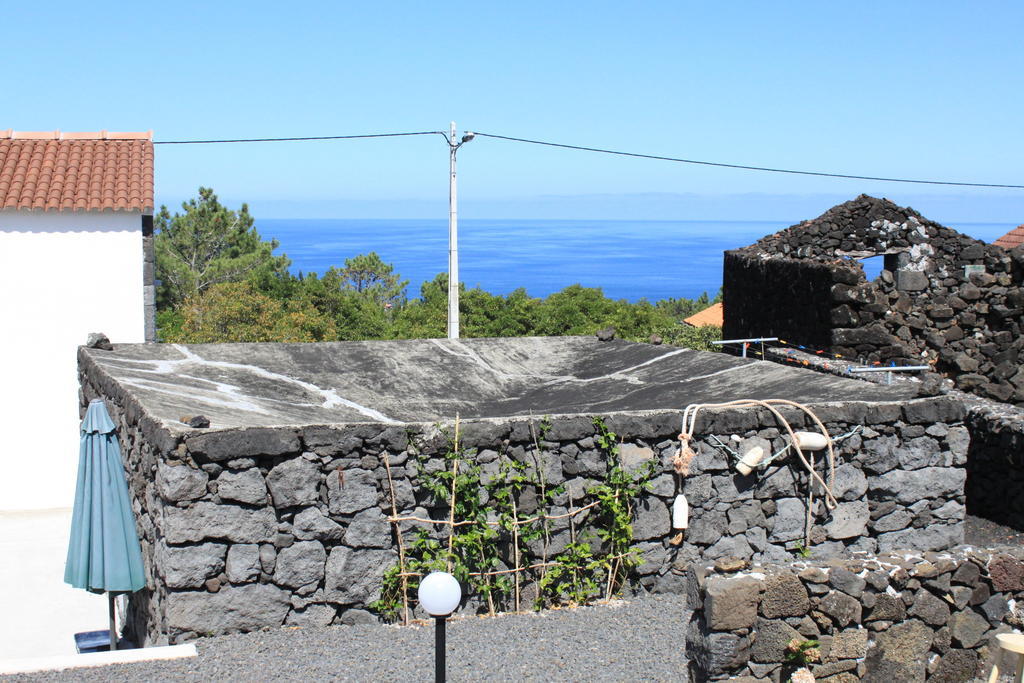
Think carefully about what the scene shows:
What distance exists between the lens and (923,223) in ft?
A: 52.6

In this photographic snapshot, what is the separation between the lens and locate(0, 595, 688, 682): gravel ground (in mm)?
6133

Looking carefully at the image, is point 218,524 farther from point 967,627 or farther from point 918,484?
point 918,484

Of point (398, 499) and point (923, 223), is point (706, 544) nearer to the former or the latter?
point (398, 499)

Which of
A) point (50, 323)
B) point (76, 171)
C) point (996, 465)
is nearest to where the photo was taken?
point (996, 465)

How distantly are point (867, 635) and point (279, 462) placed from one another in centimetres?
369

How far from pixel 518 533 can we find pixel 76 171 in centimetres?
1280

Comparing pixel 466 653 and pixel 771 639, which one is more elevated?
pixel 771 639

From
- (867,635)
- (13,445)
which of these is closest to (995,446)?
(867,635)

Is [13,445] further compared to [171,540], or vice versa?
[13,445]

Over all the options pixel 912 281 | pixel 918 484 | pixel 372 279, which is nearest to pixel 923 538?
pixel 918 484

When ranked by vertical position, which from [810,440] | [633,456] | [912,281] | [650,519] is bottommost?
[650,519]

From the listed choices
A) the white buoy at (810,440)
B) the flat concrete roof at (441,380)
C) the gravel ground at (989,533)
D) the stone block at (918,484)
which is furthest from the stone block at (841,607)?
the gravel ground at (989,533)

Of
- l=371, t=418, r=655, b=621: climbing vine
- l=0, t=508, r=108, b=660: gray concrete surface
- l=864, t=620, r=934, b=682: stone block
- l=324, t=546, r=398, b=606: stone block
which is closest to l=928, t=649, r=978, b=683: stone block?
l=864, t=620, r=934, b=682: stone block

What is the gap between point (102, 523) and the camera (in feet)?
24.3
